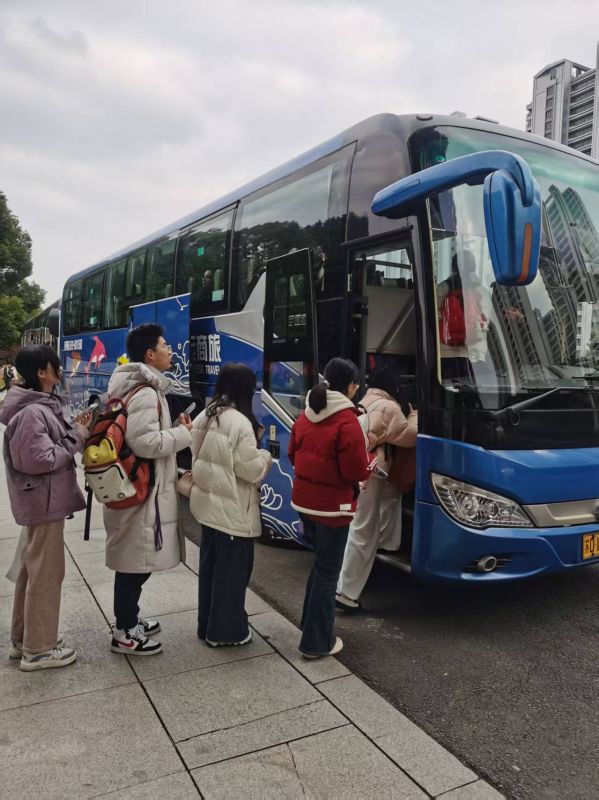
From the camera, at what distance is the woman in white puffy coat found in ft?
11.8

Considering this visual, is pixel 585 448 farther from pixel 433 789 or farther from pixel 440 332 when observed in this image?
pixel 433 789

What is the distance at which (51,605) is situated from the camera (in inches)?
136

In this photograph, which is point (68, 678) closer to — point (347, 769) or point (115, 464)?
point (115, 464)

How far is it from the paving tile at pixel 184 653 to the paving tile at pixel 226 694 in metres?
0.07

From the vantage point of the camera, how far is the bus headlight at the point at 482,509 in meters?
3.82

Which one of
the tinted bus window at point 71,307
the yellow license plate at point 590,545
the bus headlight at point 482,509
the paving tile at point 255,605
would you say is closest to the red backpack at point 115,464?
the paving tile at point 255,605

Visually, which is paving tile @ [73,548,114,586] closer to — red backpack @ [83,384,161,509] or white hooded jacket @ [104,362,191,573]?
white hooded jacket @ [104,362,191,573]

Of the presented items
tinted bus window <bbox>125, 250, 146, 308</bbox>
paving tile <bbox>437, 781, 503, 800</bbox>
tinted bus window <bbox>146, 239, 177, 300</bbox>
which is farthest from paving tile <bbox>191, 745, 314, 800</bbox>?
tinted bus window <bbox>125, 250, 146, 308</bbox>

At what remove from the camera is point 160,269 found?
8.40 meters

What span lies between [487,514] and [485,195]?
6.00 ft

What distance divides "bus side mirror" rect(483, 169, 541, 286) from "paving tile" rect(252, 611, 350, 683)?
7.52 ft

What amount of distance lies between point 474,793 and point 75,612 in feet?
9.31

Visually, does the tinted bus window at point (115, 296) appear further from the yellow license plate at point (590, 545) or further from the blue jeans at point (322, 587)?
the yellow license plate at point (590, 545)

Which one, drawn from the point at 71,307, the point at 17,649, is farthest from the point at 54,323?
the point at 17,649
